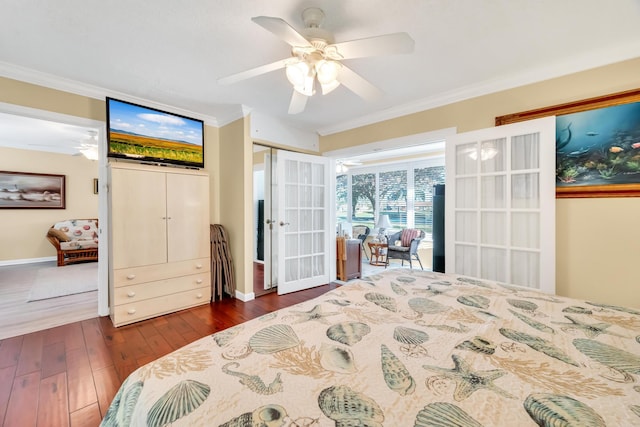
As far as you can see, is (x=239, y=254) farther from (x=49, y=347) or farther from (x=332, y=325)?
(x=332, y=325)

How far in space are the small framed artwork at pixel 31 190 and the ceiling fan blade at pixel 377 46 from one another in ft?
23.5

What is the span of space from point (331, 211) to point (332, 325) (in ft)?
10.2

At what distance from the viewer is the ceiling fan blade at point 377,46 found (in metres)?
1.38

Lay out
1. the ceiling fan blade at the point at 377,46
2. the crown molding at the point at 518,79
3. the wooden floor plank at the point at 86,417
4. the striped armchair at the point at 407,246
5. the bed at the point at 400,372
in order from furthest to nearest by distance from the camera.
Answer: the striped armchair at the point at 407,246 < the crown molding at the point at 518,79 < the wooden floor plank at the point at 86,417 < the ceiling fan blade at the point at 377,46 < the bed at the point at 400,372

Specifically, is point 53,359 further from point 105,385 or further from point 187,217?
point 187,217

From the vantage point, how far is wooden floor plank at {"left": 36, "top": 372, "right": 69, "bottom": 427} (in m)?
1.49

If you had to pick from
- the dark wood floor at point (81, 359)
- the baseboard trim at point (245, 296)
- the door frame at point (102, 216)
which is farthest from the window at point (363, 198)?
the door frame at point (102, 216)

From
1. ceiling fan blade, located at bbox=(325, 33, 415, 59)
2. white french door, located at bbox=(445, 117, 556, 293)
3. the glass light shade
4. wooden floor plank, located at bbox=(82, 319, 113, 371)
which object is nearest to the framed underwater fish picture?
white french door, located at bbox=(445, 117, 556, 293)

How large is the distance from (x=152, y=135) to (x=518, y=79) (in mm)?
3808

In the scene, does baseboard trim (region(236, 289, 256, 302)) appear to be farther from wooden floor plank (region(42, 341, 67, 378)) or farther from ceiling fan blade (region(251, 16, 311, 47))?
ceiling fan blade (region(251, 16, 311, 47))

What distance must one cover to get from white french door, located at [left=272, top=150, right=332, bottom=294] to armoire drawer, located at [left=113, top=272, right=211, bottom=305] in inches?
40.2

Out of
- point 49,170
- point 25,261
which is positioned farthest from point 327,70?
point 25,261

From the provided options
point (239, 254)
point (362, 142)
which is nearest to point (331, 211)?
point (362, 142)

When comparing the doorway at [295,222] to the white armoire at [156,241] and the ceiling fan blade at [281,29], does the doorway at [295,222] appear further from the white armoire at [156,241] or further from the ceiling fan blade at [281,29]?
the ceiling fan blade at [281,29]
